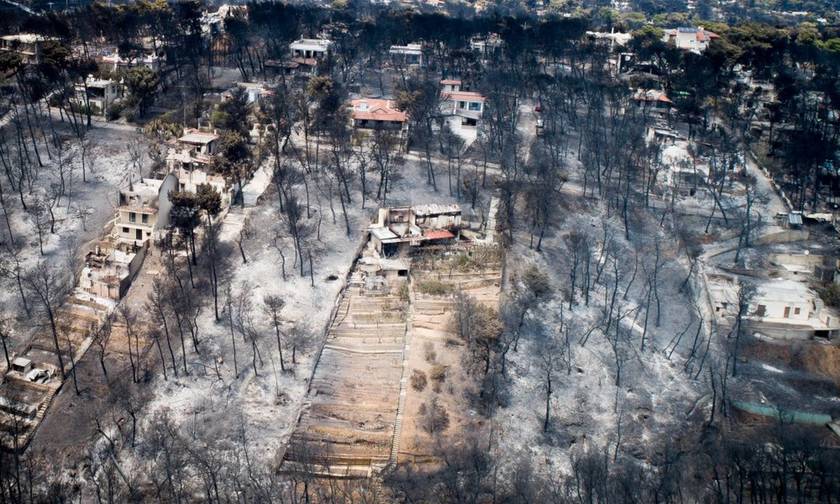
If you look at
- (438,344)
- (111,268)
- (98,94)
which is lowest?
(438,344)

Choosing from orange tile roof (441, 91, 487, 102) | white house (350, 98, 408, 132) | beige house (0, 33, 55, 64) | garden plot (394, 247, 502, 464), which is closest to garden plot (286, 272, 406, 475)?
garden plot (394, 247, 502, 464)

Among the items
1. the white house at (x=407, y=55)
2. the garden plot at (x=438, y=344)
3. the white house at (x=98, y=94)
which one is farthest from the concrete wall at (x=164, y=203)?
A: the white house at (x=407, y=55)

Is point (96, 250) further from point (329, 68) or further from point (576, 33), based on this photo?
point (576, 33)

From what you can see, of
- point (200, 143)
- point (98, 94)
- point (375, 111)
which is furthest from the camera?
point (375, 111)

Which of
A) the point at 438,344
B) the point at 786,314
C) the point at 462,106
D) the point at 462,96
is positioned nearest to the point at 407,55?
the point at 462,96

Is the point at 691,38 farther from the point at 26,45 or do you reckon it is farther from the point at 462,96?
the point at 26,45

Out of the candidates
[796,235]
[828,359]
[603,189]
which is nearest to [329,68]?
[603,189]
